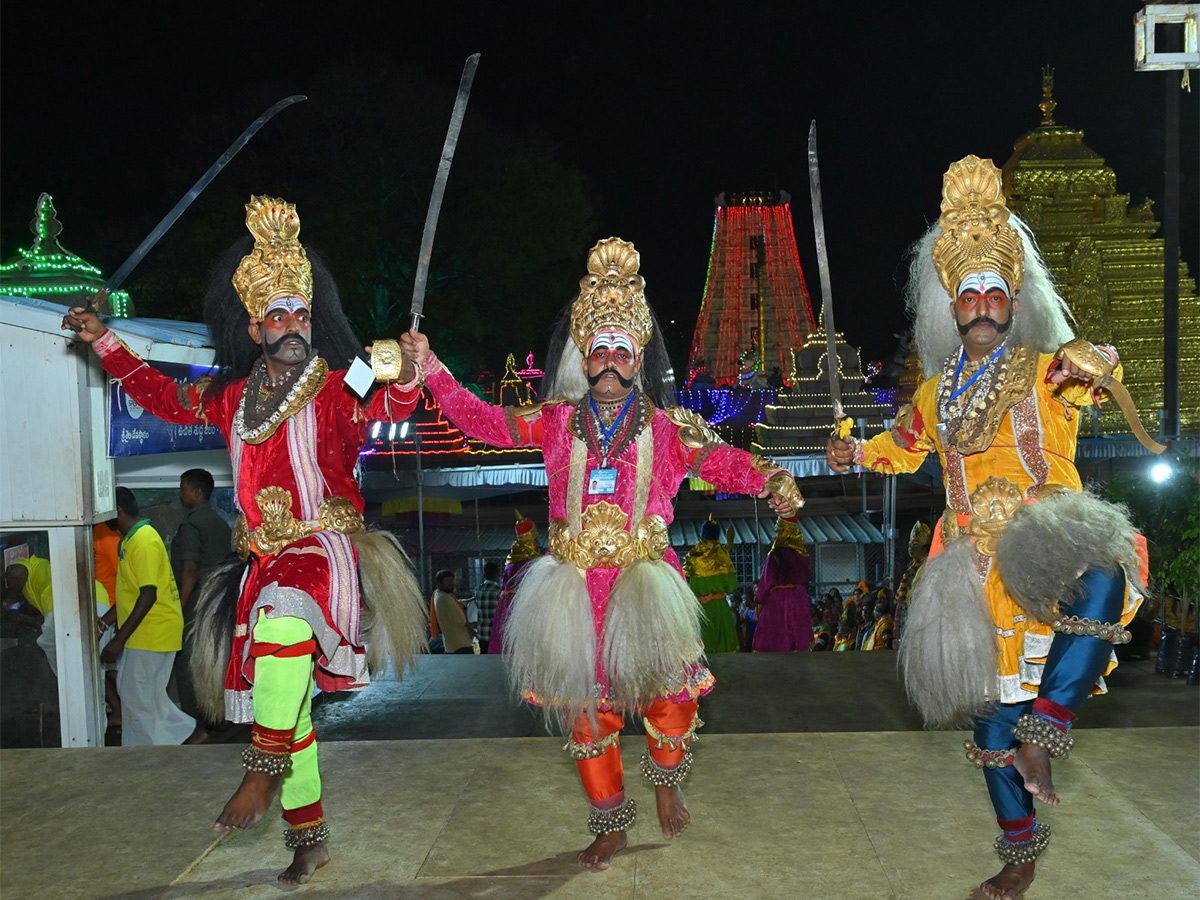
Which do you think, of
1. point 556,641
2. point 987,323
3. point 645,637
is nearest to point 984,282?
point 987,323

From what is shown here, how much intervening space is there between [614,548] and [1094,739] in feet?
8.59

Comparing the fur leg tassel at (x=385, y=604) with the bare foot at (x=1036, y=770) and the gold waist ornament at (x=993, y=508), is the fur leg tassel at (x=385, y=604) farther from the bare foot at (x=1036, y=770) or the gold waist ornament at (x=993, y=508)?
the bare foot at (x=1036, y=770)

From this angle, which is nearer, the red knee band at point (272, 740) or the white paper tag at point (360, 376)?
the red knee band at point (272, 740)

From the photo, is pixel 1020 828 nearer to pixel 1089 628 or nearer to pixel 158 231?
pixel 1089 628

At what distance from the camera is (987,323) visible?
3.67m

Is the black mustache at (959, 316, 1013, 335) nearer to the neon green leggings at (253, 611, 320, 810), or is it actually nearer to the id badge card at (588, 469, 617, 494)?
the id badge card at (588, 469, 617, 494)

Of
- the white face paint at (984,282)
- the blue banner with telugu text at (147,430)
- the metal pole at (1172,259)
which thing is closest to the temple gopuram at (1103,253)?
the metal pole at (1172,259)

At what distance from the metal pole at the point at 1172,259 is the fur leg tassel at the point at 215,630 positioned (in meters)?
5.90

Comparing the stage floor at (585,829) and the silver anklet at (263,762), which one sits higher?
the silver anklet at (263,762)

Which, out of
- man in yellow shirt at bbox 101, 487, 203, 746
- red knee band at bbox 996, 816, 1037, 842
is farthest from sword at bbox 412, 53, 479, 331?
man in yellow shirt at bbox 101, 487, 203, 746

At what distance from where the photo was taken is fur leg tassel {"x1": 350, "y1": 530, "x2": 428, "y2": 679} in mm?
4176

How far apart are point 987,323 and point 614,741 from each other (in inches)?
74.1

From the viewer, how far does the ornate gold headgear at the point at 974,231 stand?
3.70 metres

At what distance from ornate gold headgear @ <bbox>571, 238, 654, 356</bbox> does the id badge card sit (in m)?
0.45
